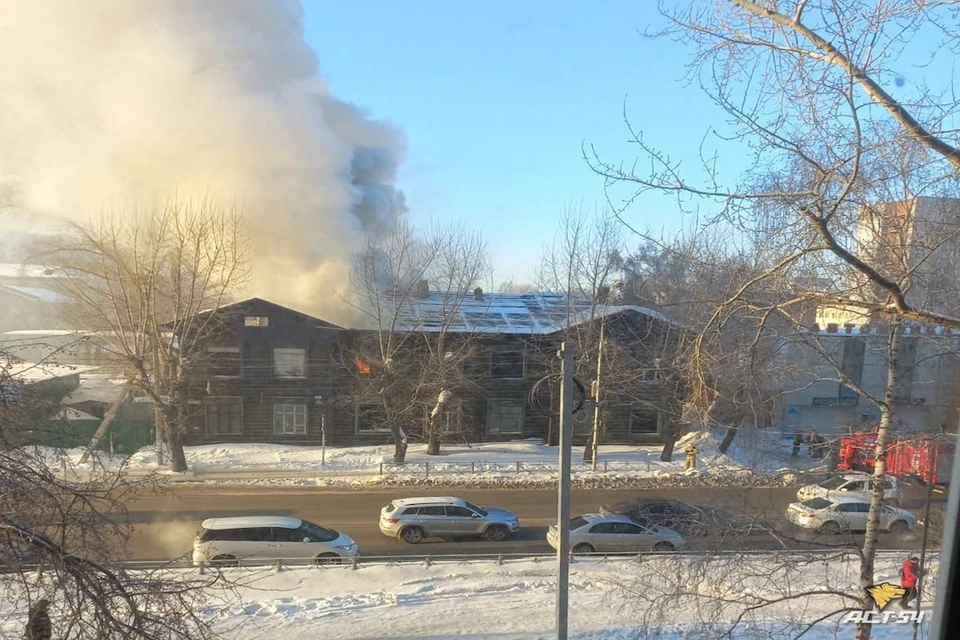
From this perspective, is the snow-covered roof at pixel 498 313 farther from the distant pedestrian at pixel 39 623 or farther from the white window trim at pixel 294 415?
the distant pedestrian at pixel 39 623

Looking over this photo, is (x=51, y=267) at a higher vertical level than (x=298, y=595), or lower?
higher

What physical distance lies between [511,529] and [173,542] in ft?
16.8

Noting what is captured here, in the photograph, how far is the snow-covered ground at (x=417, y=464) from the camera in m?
12.8

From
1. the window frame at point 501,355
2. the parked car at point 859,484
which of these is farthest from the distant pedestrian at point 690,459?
the parked car at point 859,484

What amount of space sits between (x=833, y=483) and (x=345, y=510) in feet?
27.7

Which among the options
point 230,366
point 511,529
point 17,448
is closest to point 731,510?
point 17,448

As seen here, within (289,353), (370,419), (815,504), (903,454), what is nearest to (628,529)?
(815,504)

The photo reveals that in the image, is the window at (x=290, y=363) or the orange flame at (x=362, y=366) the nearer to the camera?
the orange flame at (x=362, y=366)

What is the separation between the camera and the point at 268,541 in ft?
25.9

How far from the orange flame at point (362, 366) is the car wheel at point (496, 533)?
6.32 meters

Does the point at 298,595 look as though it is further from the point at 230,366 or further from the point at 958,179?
the point at 230,366

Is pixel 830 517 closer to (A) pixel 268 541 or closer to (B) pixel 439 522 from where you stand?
(B) pixel 439 522

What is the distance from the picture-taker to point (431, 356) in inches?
557

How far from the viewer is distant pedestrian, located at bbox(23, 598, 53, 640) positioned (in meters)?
2.93
